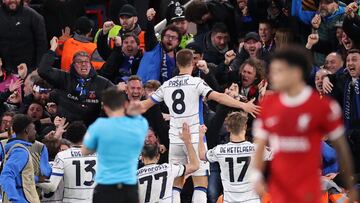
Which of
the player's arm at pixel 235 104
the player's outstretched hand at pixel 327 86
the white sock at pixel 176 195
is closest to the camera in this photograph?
the player's arm at pixel 235 104

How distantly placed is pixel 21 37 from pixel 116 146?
27.8 ft

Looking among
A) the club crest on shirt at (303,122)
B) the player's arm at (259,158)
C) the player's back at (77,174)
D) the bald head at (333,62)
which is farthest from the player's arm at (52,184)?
the club crest on shirt at (303,122)

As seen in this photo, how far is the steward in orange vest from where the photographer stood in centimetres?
1869

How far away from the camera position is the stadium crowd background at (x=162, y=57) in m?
16.1

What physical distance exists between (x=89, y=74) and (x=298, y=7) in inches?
143

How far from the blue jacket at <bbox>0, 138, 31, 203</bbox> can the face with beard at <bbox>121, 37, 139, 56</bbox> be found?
4.46 m

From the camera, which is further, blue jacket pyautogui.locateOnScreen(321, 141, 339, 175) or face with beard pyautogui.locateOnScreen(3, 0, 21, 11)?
face with beard pyautogui.locateOnScreen(3, 0, 21, 11)

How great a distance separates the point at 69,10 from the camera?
19906mm

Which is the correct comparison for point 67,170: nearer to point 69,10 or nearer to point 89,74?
point 89,74

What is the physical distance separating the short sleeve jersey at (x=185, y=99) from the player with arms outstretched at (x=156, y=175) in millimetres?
551

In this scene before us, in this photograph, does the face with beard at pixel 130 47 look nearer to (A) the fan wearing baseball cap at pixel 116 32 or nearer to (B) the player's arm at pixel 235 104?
(A) the fan wearing baseball cap at pixel 116 32

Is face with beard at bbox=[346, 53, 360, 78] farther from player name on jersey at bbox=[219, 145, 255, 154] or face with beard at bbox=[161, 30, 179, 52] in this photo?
player name on jersey at bbox=[219, 145, 255, 154]

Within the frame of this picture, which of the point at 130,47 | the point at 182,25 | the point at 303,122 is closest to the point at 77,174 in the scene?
the point at 130,47

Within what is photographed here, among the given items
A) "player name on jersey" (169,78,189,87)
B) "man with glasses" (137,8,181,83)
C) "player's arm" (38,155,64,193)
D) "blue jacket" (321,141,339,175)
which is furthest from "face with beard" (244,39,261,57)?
"player's arm" (38,155,64,193)
